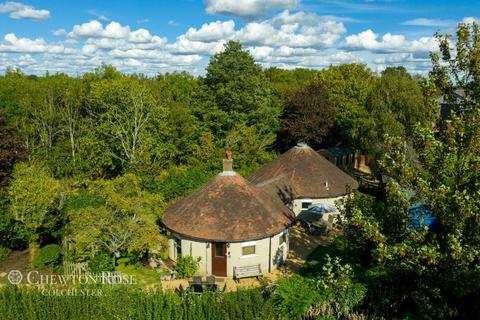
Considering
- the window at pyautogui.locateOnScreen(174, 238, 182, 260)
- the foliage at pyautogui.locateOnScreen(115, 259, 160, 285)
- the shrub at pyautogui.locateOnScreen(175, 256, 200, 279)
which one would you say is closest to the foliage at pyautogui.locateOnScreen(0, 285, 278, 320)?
the foliage at pyautogui.locateOnScreen(115, 259, 160, 285)

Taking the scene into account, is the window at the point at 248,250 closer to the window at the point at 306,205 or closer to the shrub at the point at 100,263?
the shrub at the point at 100,263

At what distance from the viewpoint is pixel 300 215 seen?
95.5 feet

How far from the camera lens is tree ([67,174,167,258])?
19.2m

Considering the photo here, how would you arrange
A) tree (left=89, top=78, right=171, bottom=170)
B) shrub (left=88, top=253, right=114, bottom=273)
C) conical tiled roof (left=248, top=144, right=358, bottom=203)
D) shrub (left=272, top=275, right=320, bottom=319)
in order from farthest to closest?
tree (left=89, top=78, right=171, bottom=170)
conical tiled roof (left=248, top=144, right=358, bottom=203)
shrub (left=88, top=253, right=114, bottom=273)
shrub (left=272, top=275, right=320, bottom=319)


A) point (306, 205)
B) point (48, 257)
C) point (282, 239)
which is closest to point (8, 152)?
point (48, 257)

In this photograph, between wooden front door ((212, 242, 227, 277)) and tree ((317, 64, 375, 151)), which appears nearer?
wooden front door ((212, 242, 227, 277))

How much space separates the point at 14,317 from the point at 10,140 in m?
13.8

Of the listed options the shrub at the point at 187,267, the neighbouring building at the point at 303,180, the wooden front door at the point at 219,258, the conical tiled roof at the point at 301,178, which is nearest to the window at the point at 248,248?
the wooden front door at the point at 219,258

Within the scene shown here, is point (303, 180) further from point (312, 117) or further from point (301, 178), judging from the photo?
point (312, 117)

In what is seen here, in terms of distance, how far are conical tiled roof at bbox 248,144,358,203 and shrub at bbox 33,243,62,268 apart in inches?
549

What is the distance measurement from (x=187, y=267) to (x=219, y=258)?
175cm

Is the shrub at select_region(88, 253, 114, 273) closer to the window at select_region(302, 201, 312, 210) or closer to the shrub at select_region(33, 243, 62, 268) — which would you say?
the shrub at select_region(33, 243, 62, 268)

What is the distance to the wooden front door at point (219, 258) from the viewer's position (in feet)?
69.1

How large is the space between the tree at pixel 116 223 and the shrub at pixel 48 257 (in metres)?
1.58
